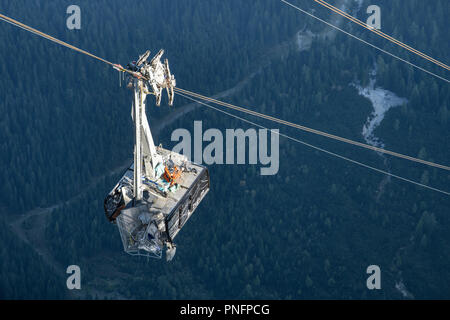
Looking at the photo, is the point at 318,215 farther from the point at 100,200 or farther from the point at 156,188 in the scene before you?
the point at 156,188

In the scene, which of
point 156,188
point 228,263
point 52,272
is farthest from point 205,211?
point 156,188

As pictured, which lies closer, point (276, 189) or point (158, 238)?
point (158, 238)

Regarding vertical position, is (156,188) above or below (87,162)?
below

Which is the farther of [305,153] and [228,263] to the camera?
[305,153]

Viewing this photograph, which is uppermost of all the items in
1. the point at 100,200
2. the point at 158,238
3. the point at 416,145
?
the point at 416,145

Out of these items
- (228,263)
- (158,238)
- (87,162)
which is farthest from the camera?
(87,162)

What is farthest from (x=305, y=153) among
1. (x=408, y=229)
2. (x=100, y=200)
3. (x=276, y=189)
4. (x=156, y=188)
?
(x=156, y=188)

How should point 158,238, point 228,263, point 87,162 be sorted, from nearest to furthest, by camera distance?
point 158,238
point 228,263
point 87,162

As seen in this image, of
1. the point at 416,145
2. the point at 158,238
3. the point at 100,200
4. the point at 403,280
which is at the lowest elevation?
the point at 158,238

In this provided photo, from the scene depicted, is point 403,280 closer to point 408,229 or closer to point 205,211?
point 408,229
